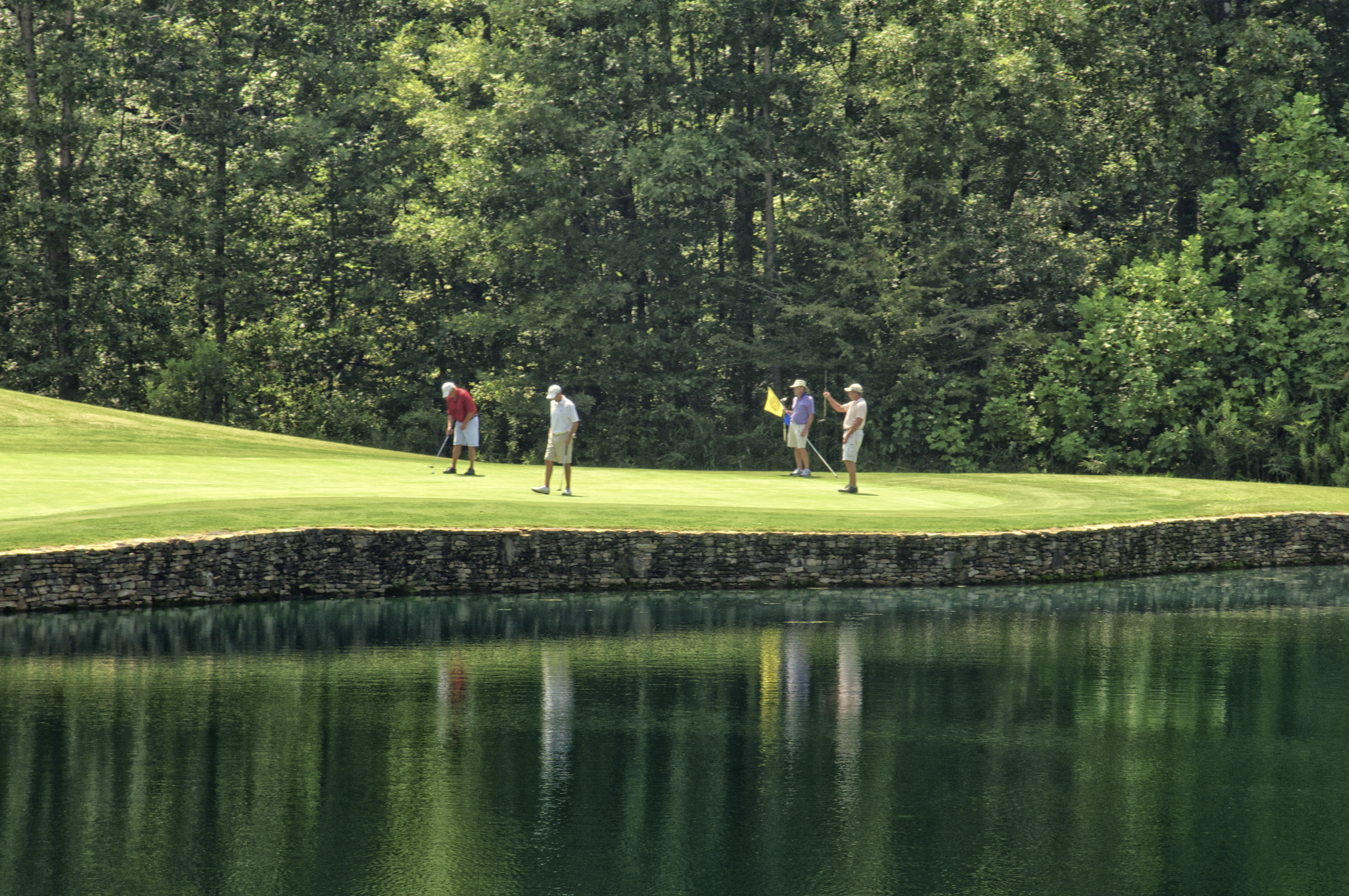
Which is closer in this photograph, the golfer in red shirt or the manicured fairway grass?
the manicured fairway grass

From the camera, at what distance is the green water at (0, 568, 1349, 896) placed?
897cm

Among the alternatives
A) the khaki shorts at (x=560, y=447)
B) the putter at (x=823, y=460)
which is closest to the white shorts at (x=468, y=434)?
the khaki shorts at (x=560, y=447)

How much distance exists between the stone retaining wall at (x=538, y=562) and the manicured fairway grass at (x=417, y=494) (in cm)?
56

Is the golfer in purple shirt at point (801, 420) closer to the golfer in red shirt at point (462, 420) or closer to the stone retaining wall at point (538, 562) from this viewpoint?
the golfer in red shirt at point (462, 420)

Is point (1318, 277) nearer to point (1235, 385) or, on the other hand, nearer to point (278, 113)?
point (1235, 385)

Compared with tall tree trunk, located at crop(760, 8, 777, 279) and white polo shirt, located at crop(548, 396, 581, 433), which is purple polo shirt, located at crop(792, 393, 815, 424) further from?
tall tree trunk, located at crop(760, 8, 777, 279)

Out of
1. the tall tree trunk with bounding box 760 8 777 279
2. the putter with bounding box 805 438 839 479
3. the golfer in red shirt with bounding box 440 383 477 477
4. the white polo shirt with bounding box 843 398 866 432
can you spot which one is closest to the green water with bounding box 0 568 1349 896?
the white polo shirt with bounding box 843 398 866 432

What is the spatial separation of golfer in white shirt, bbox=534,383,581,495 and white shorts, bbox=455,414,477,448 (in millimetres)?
3647

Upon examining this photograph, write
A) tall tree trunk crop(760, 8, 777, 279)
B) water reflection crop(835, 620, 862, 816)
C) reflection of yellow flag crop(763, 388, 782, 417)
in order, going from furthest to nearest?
tall tree trunk crop(760, 8, 777, 279)
reflection of yellow flag crop(763, 388, 782, 417)
water reflection crop(835, 620, 862, 816)

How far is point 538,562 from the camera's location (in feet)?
71.7

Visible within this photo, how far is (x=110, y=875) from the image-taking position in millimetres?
8695

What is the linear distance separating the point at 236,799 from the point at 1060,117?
38.3m

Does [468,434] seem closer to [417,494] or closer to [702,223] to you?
[417,494]

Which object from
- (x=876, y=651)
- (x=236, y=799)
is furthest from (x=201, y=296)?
(x=236, y=799)
